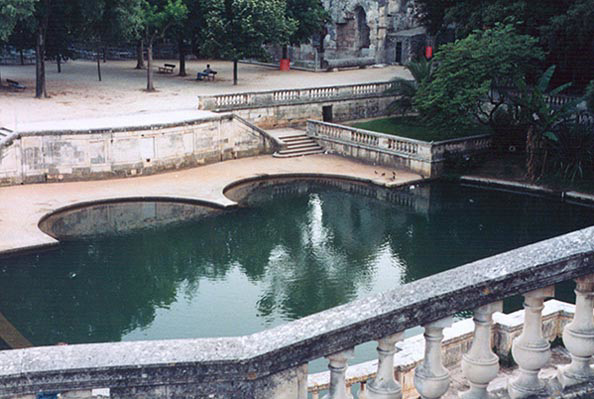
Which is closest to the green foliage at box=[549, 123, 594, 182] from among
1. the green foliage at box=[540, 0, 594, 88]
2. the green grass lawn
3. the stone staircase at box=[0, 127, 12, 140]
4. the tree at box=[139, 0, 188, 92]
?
the green foliage at box=[540, 0, 594, 88]

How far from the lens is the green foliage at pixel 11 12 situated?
32475 mm

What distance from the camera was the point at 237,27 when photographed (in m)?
40.7

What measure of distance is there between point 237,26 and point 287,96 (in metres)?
6.43

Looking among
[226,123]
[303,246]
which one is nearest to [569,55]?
[226,123]

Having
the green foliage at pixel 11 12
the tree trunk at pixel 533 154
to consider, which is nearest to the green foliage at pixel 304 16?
the green foliage at pixel 11 12

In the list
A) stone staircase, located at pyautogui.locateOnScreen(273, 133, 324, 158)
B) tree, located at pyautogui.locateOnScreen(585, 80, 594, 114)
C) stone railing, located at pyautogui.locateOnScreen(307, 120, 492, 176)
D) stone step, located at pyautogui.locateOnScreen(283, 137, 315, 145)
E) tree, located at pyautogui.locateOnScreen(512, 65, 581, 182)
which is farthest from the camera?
stone step, located at pyautogui.locateOnScreen(283, 137, 315, 145)

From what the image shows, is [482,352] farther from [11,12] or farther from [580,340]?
[11,12]

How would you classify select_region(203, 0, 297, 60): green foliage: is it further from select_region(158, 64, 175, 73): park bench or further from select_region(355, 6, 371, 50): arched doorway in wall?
select_region(355, 6, 371, 50): arched doorway in wall

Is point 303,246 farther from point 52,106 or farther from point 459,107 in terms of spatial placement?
point 52,106

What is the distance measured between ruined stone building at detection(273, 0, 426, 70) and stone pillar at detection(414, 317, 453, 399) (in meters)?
47.2

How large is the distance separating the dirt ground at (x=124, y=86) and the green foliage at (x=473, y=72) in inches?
405

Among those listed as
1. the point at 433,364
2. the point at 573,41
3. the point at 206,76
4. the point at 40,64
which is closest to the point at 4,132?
the point at 40,64

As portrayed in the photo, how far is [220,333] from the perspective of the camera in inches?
684

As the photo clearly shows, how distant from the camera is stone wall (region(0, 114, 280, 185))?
2831cm
